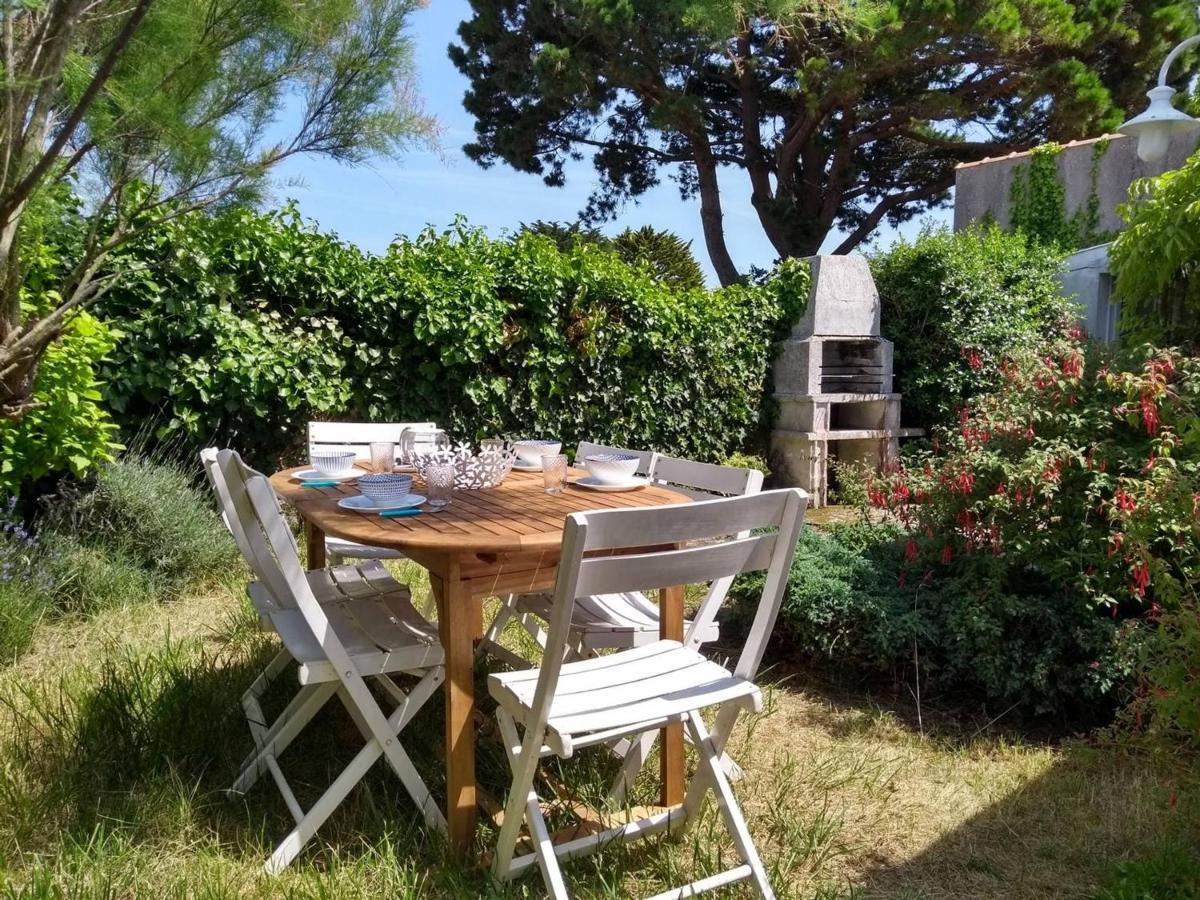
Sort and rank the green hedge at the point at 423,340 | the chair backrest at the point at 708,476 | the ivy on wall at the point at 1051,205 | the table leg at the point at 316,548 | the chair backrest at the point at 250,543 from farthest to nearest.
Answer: the ivy on wall at the point at 1051,205 < the green hedge at the point at 423,340 < the table leg at the point at 316,548 < the chair backrest at the point at 708,476 < the chair backrest at the point at 250,543

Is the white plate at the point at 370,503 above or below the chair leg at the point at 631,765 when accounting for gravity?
above

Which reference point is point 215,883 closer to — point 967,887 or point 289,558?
point 289,558

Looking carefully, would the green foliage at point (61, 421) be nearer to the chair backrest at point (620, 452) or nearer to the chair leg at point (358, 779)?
the chair backrest at point (620, 452)

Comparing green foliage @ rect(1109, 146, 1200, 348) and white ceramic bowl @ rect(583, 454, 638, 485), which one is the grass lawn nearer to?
white ceramic bowl @ rect(583, 454, 638, 485)

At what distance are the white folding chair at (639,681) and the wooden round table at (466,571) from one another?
136 millimetres

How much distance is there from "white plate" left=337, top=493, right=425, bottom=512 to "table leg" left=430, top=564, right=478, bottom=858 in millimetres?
408

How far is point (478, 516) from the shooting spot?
2344 millimetres

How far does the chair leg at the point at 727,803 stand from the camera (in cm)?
195

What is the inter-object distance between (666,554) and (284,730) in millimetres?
1299

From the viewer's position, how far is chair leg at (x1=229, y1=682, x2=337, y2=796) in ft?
7.79

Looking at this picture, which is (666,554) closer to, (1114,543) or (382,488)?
(382,488)

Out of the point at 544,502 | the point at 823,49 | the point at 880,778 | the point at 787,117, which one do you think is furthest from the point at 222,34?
the point at 787,117

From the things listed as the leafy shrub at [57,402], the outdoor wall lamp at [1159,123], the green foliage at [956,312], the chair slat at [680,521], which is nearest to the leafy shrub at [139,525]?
the leafy shrub at [57,402]

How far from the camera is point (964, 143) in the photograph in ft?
47.2
